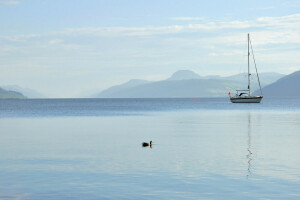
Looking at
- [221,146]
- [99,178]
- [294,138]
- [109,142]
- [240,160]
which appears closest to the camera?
[99,178]

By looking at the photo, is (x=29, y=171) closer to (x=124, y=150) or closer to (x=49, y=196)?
(x=49, y=196)

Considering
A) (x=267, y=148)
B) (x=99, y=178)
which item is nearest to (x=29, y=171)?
(x=99, y=178)

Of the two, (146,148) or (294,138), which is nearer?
(146,148)

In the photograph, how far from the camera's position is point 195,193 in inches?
823

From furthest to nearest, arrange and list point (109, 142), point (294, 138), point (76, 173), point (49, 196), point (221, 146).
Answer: point (294, 138)
point (109, 142)
point (221, 146)
point (76, 173)
point (49, 196)

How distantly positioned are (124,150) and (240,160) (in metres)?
10.5

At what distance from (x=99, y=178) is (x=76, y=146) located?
51.7 ft

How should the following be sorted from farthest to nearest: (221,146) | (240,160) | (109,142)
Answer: (109,142) < (221,146) < (240,160)

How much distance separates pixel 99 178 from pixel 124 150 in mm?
12472

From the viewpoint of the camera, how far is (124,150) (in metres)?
36.9

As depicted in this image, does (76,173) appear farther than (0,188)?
Yes

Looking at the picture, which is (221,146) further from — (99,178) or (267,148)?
(99,178)

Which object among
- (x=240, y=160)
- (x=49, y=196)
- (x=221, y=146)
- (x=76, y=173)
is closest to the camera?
(x=49, y=196)

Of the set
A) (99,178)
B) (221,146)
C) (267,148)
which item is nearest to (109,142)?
(221,146)
